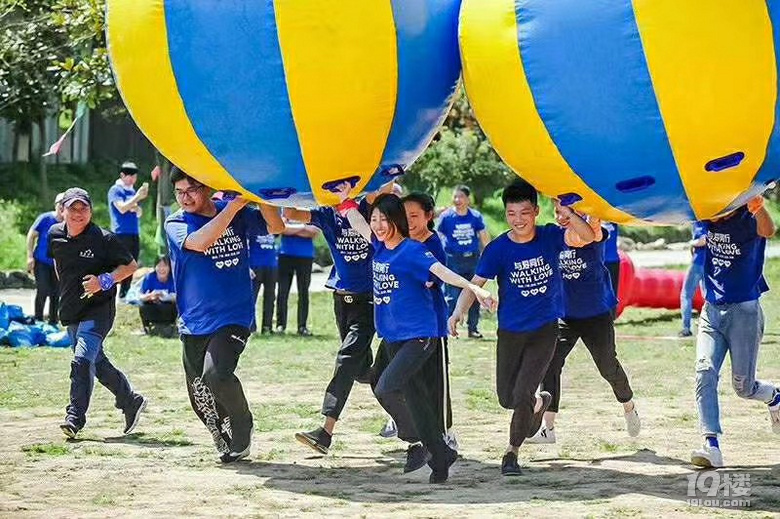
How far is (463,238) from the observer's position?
55.6 ft

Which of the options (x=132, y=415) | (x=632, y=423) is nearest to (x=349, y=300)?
(x=132, y=415)

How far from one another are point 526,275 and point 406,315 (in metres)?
0.73

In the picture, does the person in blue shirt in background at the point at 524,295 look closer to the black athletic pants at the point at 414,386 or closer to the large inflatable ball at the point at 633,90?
the black athletic pants at the point at 414,386

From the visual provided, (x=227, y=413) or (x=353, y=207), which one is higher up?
(x=353, y=207)

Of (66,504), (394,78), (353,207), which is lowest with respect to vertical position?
(66,504)

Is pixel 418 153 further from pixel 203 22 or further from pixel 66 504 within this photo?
pixel 66 504

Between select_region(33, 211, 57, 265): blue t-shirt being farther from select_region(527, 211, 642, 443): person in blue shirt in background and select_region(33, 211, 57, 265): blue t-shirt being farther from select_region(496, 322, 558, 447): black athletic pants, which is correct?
select_region(496, 322, 558, 447): black athletic pants

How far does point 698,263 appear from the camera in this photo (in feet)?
54.2

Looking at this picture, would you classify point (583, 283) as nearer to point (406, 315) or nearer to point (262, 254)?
point (406, 315)

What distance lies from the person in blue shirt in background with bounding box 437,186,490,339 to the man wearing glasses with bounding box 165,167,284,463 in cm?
830

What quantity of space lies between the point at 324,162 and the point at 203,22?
0.85m

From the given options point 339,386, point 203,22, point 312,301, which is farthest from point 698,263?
point 203,22

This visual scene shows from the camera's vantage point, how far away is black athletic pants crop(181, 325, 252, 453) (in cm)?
860

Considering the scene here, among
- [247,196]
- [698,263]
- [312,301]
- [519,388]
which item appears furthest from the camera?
[312,301]
